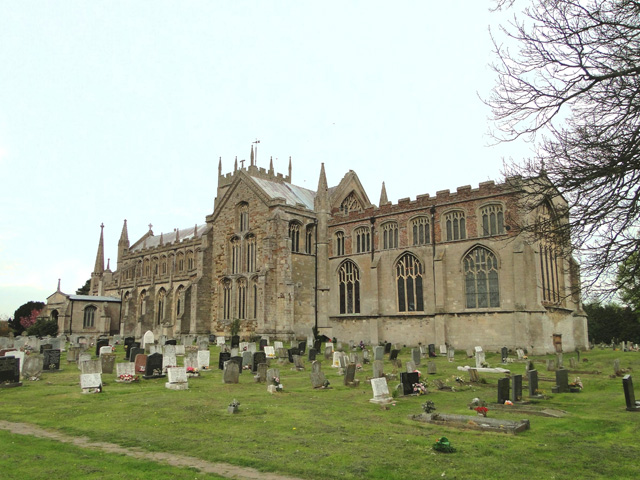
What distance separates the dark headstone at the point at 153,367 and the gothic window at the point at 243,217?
71.6 feet

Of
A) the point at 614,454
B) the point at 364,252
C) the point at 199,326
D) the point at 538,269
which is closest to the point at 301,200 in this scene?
the point at 364,252

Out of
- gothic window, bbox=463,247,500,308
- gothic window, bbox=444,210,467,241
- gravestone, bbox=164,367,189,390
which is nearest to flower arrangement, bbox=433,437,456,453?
gravestone, bbox=164,367,189,390

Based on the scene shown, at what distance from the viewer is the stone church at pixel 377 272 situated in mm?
28603

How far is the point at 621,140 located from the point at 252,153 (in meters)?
49.5

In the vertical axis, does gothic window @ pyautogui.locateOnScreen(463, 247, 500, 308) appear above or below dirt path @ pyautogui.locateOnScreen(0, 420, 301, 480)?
above

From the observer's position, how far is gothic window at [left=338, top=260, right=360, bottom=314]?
35.6 metres

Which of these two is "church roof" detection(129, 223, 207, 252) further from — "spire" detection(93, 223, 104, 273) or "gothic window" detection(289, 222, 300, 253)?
"gothic window" detection(289, 222, 300, 253)

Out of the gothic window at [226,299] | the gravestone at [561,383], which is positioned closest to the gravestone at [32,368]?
the gravestone at [561,383]

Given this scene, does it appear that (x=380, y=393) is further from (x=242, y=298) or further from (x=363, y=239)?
(x=242, y=298)

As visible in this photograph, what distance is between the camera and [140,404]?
40.1ft

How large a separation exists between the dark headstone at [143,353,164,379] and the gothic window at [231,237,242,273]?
21.4m

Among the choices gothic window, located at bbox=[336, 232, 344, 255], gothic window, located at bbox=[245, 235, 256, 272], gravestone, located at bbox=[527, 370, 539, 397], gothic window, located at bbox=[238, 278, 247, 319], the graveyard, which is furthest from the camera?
gothic window, located at bbox=[245, 235, 256, 272]

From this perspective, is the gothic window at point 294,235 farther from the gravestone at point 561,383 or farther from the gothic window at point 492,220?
the gravestone at point 561,383

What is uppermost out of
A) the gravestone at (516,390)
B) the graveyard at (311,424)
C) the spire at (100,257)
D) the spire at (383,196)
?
the spire at (383,196)
